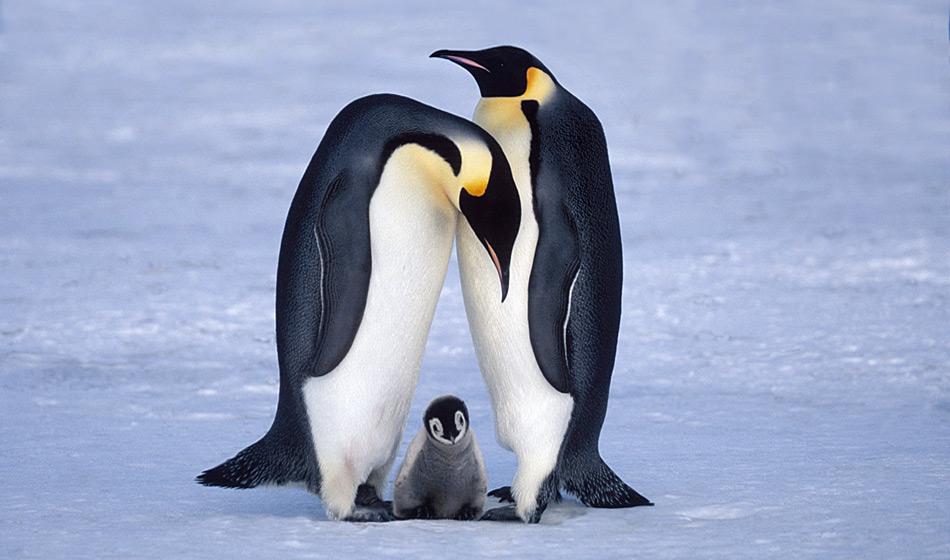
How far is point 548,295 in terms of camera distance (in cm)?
292

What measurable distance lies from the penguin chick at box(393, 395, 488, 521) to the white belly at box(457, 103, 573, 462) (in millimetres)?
117

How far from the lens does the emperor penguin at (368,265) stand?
2.82 metres

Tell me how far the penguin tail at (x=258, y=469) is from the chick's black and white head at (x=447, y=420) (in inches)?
14.2

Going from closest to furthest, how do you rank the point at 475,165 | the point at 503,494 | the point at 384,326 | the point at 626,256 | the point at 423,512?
the point at 475,165, the point at 384,326, the point at 423,512, the point at 503,494, the point at 626,256

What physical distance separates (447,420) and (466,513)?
0.30 m

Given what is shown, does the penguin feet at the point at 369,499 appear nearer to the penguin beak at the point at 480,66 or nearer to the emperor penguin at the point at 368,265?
the emperor penguin at the point at 368,265

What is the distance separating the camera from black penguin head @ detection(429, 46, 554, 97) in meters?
3.03

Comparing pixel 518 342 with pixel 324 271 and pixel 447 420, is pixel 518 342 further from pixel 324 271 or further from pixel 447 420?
pixel 324 271

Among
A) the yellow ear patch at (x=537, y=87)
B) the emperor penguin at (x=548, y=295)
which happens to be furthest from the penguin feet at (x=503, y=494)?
the yellow ear patch at (x=537, y=87)

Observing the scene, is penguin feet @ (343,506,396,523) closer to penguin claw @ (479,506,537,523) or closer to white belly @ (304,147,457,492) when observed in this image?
white belly @ (304,147,457,492)

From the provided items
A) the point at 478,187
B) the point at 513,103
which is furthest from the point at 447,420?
the point at 513,103

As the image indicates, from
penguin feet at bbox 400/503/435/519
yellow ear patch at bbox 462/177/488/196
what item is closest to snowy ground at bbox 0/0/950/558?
penguin feet at bbox 400/503/435/519

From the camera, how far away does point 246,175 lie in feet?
27.1

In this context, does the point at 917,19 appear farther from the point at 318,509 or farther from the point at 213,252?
the point at 318,509
